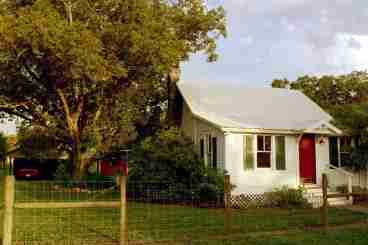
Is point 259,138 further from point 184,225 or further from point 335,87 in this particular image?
point 335,87

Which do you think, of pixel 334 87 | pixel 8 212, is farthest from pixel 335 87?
Result: pixel 8 212

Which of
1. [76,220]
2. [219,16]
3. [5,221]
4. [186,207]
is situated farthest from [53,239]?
[219,16]

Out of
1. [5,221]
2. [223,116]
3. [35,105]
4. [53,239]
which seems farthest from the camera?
[35,105]

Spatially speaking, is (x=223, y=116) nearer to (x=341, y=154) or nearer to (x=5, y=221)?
(x=341, y=154)

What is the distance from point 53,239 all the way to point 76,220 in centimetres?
326

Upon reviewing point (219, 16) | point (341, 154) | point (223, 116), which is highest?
point (219, 16)

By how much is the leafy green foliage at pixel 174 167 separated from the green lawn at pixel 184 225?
2.27 m

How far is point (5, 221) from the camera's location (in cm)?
827

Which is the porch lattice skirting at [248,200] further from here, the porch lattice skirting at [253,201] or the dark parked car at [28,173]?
the dark parked car at [28,173]

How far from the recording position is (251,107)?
2273cm

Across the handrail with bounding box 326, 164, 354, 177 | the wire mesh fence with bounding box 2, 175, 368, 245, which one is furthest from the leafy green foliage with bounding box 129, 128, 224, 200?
the handrail with bounding box 326, 164, 354, 177

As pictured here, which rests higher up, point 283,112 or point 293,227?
point 283,112

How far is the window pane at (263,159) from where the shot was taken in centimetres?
2017

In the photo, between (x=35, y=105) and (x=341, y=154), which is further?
(x=35, y=105)
